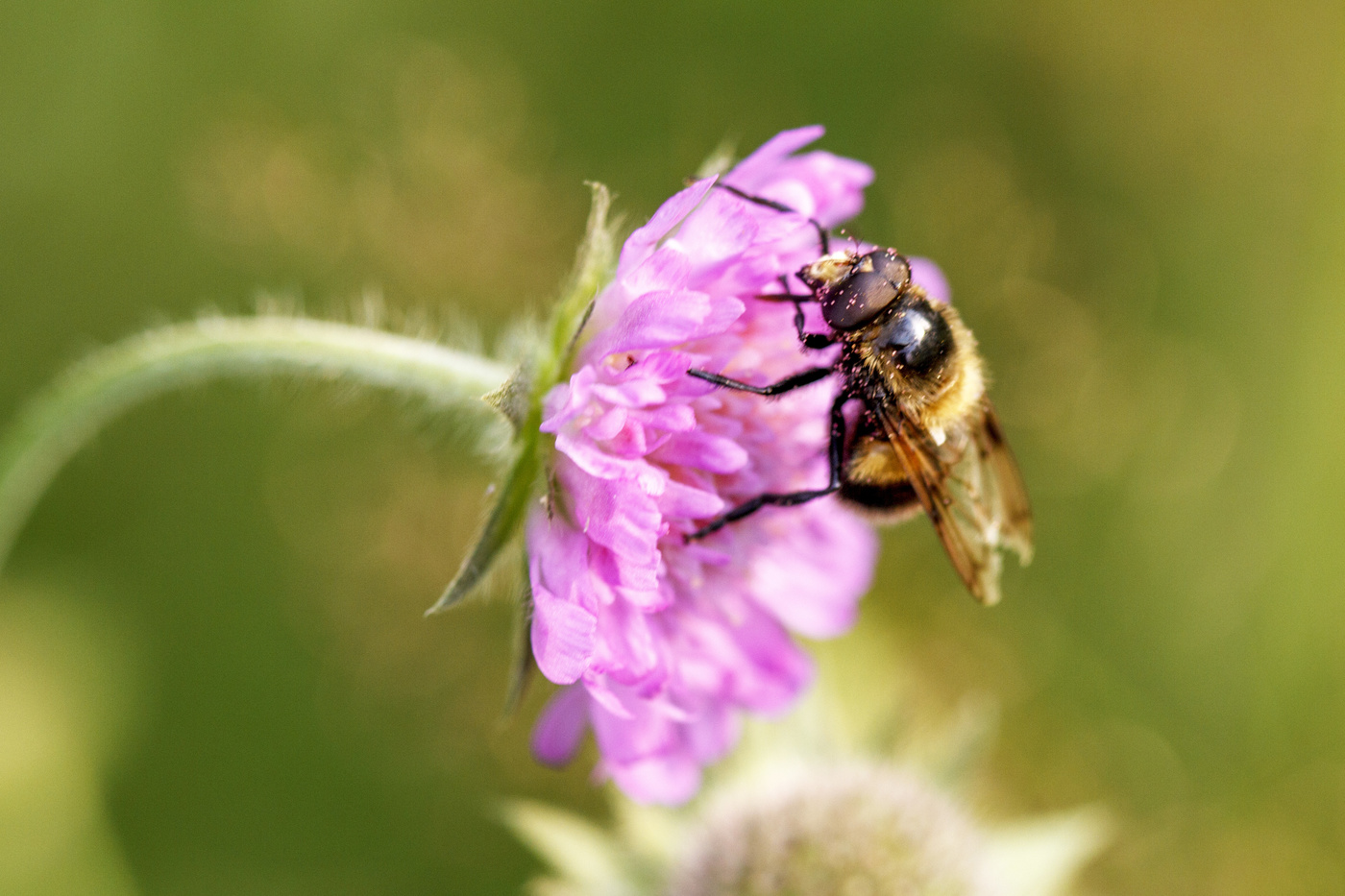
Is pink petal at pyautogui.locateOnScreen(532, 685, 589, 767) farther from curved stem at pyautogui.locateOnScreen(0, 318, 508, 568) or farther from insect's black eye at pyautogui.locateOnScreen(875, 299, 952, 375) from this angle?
insect's black eye at pyautogui.locateOnScreen(875, 299, 952, 375)

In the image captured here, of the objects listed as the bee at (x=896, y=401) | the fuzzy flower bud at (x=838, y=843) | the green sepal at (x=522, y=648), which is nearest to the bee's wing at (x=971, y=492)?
the bee at (x=896, y=401)

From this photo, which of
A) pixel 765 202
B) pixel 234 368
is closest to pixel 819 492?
pixel 765 202

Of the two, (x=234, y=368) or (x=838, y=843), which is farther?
(x=838, y=843)

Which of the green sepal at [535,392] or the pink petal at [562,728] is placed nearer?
the green sepal at [535,392]

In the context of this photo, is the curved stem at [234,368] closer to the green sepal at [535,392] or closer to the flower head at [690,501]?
the green sepal at [535,392]

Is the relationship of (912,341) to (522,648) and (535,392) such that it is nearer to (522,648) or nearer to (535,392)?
(535,392)

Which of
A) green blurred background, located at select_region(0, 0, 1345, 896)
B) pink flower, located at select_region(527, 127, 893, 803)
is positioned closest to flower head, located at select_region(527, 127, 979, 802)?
pink flower, located at select_region(527, 127, 893, 803)

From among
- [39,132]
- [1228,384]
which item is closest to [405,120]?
[39,132]
